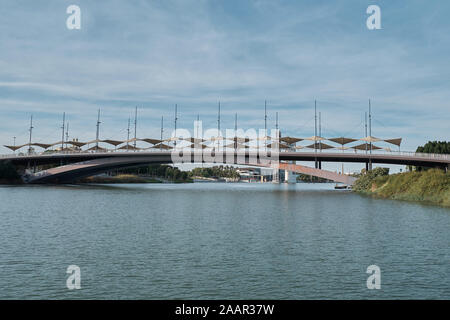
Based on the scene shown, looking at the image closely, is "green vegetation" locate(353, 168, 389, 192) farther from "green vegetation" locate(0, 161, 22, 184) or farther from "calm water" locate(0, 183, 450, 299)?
"green vegetation" locate(0, 161, 22, 184)

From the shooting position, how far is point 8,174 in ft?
341

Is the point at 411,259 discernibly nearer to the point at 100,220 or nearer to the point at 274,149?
the point at 100,220

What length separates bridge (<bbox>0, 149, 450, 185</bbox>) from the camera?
91500 mm

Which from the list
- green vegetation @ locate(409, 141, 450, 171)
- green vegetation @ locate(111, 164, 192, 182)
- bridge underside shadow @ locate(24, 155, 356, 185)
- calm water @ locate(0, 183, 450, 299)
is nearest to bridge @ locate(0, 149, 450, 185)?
bridge underside shadow @ locate(24, 155, 356, 185)

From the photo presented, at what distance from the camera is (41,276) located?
12578 millimetres

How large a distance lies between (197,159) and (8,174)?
166ft

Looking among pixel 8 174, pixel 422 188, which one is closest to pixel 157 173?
pixel 8 174

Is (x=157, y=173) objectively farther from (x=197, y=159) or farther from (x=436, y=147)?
(x=436, y=147)

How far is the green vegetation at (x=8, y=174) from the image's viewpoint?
10281 centimetres

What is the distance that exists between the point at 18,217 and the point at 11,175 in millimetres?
88681

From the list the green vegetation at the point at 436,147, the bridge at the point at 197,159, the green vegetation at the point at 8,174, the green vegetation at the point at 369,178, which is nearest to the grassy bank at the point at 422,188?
the green vegetation at the point at 369,178

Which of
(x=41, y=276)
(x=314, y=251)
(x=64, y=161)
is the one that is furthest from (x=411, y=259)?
(x=64, y=161)

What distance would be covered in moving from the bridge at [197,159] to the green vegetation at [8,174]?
5.30 metres
